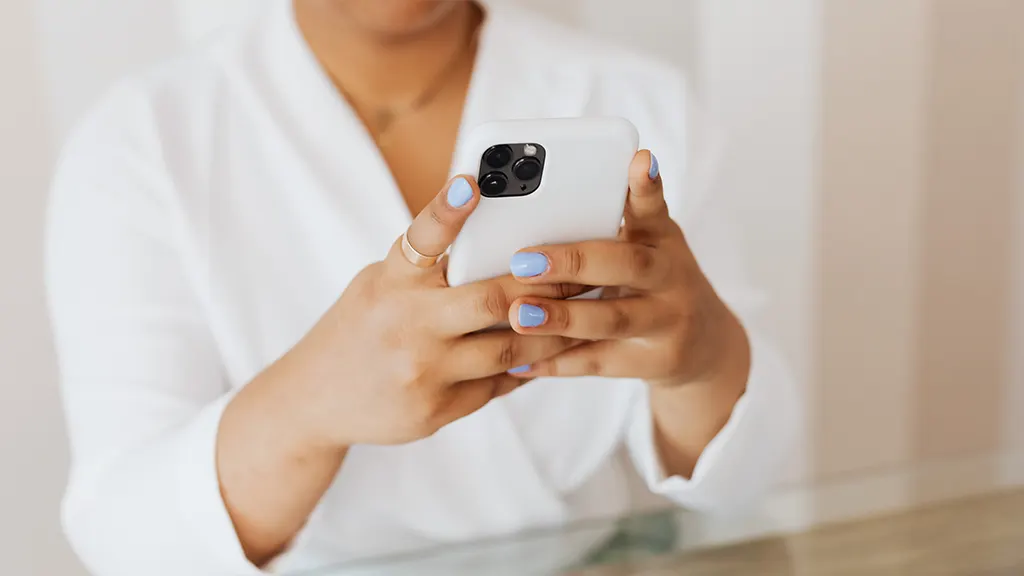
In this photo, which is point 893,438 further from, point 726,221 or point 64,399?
point 64,399

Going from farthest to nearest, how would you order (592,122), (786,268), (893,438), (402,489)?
(893,438)
(786,268)
(402,489)
(592,122)

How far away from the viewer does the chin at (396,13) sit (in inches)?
18.4

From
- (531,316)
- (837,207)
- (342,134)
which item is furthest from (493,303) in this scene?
(837,207)

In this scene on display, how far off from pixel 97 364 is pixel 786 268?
444 millimetres

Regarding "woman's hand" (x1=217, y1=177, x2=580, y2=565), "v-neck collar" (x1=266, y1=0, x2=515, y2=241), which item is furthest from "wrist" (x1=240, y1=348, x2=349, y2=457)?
"v-neck collar" (x1=266, y1=0, x2=515, y2=241)

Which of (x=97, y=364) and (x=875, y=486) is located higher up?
(x=97, y=364)

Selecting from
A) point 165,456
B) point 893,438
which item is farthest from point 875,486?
point 165,456

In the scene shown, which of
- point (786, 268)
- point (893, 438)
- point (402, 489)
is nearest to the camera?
point (402, 489)

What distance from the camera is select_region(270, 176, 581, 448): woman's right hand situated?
355mm

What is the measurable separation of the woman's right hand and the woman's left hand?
0.5 inches

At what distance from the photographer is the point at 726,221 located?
0.58 metres

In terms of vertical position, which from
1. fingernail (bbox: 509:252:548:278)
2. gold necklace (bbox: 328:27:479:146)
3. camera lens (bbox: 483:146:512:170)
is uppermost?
gold necklace (bbox: 328:27:479:146)

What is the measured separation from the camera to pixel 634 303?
39cm

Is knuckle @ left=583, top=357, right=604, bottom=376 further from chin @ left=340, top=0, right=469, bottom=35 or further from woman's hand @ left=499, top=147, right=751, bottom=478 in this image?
chin @ left=340, top=0, right=469, bottom=35
